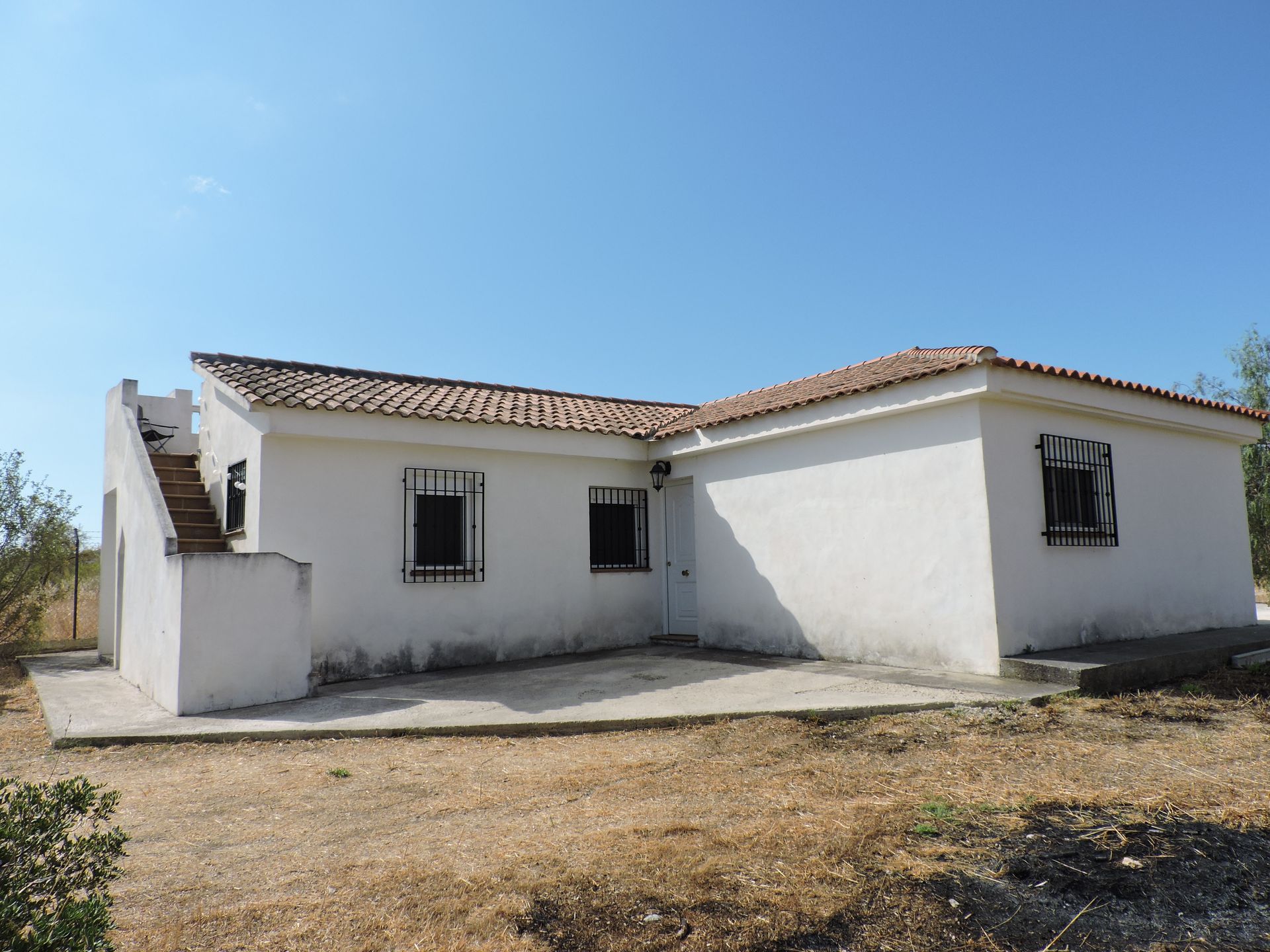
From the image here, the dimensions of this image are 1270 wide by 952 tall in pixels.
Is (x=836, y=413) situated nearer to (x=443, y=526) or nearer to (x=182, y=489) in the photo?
(x=443, y=526)

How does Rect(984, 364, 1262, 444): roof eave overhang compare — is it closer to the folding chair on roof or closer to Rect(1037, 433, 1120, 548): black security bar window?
Rect(1037, 433, 1120, 548): black security bar window

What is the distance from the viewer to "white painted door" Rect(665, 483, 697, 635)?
11570 millimetres

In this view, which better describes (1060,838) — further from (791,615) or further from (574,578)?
(574,578)

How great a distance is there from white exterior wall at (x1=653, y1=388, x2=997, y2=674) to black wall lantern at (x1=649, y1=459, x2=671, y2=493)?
0.56 meters

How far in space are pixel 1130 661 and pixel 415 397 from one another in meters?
8.62

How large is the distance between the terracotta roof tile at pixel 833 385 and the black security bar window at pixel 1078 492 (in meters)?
1.47

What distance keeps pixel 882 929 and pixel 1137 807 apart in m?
2.11

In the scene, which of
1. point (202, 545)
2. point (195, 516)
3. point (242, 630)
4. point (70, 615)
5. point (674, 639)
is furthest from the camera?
point (70, 615)

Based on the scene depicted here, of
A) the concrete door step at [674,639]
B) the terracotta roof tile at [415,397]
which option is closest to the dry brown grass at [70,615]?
the terracotta roof tile at [415,397]

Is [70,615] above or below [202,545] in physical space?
below

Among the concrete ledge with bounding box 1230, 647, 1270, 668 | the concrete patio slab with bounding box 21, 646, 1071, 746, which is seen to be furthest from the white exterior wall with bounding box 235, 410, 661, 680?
the concrete ledge with bounding box 1230, 647, 1270, 668

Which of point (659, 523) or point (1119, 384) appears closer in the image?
point (1119, 384)

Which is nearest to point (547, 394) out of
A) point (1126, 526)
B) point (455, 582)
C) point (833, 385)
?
point (455, 582)

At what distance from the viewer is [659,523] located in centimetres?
1198
